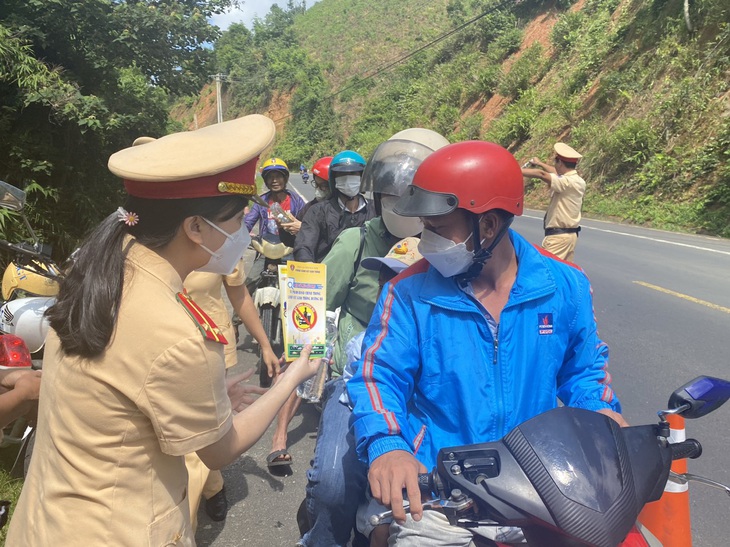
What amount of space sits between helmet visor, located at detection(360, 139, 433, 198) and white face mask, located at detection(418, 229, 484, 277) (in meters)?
0.99

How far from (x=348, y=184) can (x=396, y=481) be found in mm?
3780

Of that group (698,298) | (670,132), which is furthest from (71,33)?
(670,132)

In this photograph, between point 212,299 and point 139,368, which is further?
point 212,299

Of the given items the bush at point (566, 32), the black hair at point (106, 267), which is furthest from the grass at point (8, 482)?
the bush at point (566, 32)

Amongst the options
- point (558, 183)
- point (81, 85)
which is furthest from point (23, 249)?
point (558, 183)

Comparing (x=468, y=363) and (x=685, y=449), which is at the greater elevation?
(x=468, y=363)

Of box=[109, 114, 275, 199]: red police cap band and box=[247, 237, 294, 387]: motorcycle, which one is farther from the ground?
box=[109, 114, 275, 199]: red police cap band

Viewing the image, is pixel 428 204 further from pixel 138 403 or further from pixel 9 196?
pixel 9 196

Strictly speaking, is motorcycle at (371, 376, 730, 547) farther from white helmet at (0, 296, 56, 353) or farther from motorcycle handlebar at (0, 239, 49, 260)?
white helmet at (0, 296, 56, 353)

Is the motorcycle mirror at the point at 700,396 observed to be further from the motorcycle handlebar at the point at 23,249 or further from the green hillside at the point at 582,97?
the green hillside at the point at 582,97

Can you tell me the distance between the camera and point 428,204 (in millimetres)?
1821

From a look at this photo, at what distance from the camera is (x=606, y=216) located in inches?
609

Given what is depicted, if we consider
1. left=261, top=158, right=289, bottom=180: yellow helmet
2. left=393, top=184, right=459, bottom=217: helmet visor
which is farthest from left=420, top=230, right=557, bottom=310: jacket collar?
left=261, top=158, right=289, bottom=180: yellow helmet

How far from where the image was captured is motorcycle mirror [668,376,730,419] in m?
1.46
